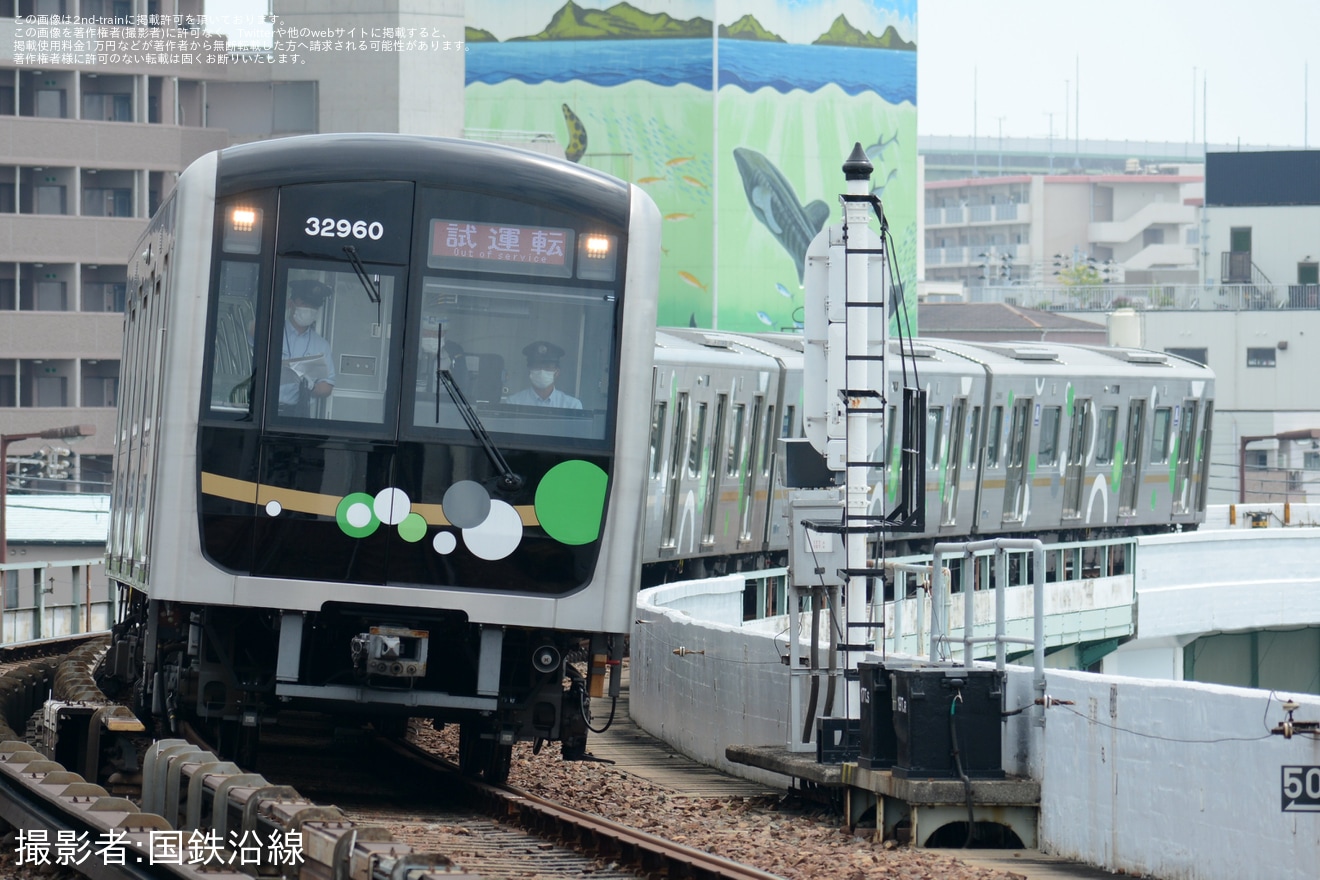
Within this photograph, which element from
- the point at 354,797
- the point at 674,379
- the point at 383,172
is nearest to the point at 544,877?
the point at 354,797

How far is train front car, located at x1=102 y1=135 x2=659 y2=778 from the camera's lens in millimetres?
11031

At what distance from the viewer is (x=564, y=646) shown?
11.5 m

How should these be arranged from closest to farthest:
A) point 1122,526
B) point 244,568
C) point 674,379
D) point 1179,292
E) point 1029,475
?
point 244,568, point 674,379, point 1029,475, point 1122,526, point 1179,292

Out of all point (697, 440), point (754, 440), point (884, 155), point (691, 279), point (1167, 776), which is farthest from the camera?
point (884, 155)

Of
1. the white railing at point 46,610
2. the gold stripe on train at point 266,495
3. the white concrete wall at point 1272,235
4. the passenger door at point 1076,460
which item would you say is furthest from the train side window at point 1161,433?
the white concrete wall at point 1272,235

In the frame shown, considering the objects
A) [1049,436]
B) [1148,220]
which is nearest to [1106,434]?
[1049,436]

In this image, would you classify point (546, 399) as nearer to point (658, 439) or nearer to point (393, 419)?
point (393, 419)

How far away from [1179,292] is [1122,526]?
41432 mm

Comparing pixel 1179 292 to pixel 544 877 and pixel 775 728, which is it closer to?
pixel 775 728

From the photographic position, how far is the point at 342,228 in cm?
1117

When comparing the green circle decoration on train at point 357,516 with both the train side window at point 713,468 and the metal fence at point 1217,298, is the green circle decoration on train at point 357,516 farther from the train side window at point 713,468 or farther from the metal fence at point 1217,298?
the metal fence at point 1217,298

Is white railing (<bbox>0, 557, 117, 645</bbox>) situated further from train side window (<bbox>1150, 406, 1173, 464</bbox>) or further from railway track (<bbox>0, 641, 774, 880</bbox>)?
train side window (<bbox>1150, 406, 1173, 464</bbox>)

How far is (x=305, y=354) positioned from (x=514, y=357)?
1066 millimetres

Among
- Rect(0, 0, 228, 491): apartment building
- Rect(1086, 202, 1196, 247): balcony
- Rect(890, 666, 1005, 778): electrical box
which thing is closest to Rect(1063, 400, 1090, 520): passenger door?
Rect(890, 666, 1005, 778): electrical box
